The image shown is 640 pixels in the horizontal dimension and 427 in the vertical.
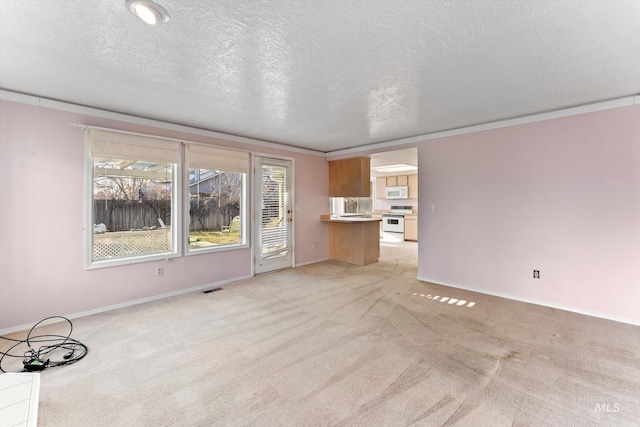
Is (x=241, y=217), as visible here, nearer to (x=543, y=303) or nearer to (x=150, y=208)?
(x=150, y=208)

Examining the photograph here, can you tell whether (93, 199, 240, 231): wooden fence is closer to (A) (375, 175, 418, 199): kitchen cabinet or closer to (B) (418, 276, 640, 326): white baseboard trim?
(B) (418, 276, 640, 326): white baseboard trim

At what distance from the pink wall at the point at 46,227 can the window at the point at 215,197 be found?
0.70m

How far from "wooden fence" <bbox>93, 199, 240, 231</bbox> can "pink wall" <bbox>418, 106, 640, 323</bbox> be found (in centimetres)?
332

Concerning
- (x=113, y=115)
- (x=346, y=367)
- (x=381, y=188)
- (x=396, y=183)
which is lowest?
(x=346, y=367)

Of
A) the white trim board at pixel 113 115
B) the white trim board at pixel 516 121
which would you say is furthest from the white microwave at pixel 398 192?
the white trim board at pixel 113 115

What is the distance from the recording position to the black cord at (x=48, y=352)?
212 cm

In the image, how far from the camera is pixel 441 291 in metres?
3.90

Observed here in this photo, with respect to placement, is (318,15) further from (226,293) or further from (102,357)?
(226,293)

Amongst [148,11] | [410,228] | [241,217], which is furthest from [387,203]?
[148,11]

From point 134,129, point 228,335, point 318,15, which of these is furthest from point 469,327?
point 134,129

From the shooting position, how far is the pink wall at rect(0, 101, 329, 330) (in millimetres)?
2711

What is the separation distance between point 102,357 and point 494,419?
2930 mm

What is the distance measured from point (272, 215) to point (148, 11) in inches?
146

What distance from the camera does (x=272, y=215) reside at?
16.5 ft
